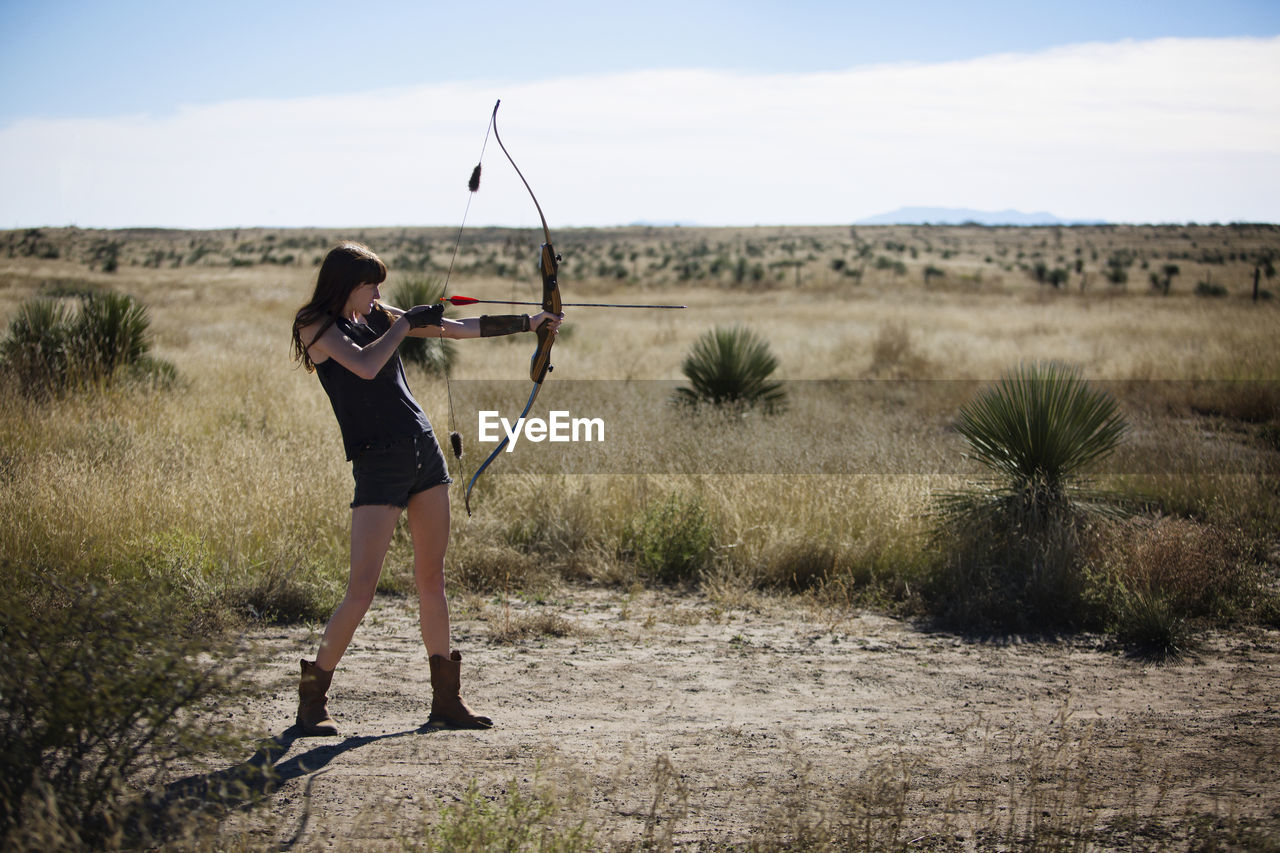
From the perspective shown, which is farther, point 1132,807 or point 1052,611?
point 1052,611

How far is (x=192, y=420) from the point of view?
9266 millimetres

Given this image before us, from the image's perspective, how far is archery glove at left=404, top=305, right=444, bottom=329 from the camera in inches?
150

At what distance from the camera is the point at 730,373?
1191 centimetres

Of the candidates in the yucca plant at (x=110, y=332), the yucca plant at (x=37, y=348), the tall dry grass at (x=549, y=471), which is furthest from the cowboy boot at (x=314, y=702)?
the yucca plant at (x=110, y=332)

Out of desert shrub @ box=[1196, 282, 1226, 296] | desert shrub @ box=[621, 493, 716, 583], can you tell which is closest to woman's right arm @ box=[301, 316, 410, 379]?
desert shrub @ box=[621, 493, 716, 583]

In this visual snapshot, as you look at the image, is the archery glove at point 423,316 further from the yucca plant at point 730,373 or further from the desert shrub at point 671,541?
the yucca plant at point 730,373

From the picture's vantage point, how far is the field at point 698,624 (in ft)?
11.3

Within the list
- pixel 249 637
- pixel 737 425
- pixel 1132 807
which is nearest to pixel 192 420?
pixel 249 637

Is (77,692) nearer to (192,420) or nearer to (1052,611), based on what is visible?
(1052,611)

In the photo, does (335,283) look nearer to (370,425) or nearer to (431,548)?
(370,425)

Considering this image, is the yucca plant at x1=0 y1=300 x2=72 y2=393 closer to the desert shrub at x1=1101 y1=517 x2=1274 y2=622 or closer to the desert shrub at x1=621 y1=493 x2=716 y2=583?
the desert shrub at x1=621 y1=493 x2=716 y2=583

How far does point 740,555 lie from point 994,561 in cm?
175

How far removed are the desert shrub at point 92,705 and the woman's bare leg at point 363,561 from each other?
73 centimetres

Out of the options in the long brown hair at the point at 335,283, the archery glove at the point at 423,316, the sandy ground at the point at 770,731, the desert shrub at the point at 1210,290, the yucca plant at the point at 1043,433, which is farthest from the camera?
the desert shrub at the point at 1210,290
